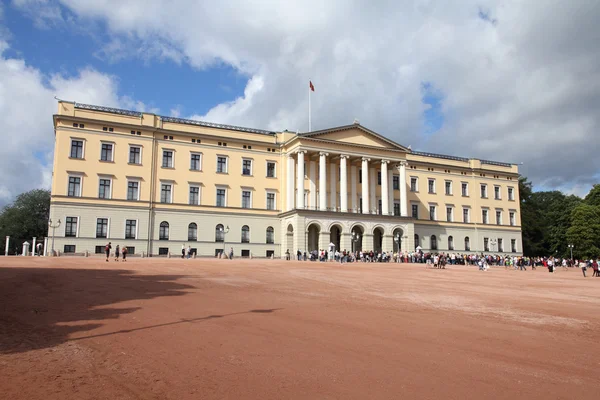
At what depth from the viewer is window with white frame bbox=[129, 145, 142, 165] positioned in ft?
166

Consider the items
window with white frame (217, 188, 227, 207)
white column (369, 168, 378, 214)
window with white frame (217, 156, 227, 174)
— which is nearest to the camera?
window with white frame (217, 188, 227, 207)

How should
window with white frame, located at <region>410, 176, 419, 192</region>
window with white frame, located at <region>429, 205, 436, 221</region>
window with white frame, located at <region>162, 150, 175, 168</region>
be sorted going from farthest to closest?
window with white frame, located at <region>429, 205, 436, 221</region>
window with white frame, located at <region>410, 176, 419, 192</region>
window with white frame, located at <region>162, 150, 175, 168</region>

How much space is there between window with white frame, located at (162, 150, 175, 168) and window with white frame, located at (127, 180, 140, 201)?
3.77m

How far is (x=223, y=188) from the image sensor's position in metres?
55.2

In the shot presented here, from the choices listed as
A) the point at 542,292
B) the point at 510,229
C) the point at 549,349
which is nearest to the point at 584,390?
the point at 549,349

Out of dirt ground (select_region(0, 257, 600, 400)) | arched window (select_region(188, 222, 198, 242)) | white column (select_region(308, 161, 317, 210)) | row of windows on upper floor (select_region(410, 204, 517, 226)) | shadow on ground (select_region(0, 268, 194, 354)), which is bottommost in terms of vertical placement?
dirt ground (select_region(0, 257, 600, 400))

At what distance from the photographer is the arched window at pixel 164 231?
5125 centimetres

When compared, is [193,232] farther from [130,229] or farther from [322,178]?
[322,178]

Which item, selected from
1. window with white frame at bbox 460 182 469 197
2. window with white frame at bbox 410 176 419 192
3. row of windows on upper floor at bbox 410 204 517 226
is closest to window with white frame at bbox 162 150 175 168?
window with white frame at bbox 410 176 419 192

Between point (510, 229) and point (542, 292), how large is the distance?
193 feet

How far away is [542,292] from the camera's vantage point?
21.5m

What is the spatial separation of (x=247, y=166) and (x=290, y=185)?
19.2ft

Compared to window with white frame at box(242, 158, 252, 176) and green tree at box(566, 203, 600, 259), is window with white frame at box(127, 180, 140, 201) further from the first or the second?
green tree at box(566, 203, 600, 259)

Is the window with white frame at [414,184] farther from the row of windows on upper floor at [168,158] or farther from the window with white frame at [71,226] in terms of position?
the window with white frame at [71,226]
